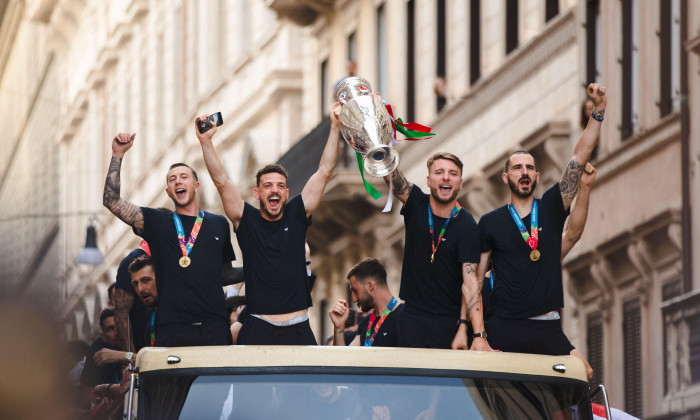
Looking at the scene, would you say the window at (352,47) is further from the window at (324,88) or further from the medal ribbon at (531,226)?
the medal ribbon at (531,226)

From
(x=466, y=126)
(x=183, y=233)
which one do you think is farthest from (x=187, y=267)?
(x=466, y=126)

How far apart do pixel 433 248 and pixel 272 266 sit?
2.91 ft

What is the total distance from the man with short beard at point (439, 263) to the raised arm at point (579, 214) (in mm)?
599

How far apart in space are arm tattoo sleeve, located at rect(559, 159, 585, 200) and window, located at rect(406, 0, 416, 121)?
20.5m

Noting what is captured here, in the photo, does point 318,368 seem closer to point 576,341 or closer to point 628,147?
point 628,147

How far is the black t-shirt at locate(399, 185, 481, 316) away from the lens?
36.1 feet

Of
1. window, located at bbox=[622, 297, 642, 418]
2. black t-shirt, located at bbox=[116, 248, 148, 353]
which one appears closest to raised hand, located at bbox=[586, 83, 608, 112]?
black t-shirt, located at bbox=[116, 248, 148, 353]

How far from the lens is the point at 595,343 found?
24.9m

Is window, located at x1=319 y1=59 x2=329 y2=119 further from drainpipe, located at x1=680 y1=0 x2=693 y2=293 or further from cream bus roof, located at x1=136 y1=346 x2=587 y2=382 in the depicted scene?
cream bus roof, located at x1=136 y1=346 x2=587 y2=382

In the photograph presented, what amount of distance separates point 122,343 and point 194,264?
1.67m

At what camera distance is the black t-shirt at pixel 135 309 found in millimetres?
12500

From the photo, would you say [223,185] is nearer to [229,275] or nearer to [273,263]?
[229,275]

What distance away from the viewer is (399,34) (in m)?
32.5

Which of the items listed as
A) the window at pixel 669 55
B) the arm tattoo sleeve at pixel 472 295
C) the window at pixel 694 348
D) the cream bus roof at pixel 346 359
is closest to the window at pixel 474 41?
the window at pixel 669 55
